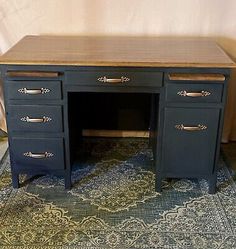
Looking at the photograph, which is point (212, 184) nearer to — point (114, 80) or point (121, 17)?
point (114, 80)

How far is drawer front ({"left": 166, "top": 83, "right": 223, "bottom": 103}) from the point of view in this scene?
6.04ft

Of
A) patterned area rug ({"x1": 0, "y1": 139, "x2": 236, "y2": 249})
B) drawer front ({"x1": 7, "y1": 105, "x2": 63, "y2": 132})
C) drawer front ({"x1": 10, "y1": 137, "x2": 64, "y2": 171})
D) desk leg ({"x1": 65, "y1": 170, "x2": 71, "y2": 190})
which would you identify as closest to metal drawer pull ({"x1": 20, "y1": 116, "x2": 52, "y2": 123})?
drawer front ({"x1": 7, "y1": 105, "x2": 63, "y2": 132})

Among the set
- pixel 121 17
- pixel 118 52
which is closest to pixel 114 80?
pixel 118 52

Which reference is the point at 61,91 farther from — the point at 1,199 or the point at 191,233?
the point at 191,233

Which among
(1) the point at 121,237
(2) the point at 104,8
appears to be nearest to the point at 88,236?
(1) the point at 121,237

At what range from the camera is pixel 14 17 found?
2.46m

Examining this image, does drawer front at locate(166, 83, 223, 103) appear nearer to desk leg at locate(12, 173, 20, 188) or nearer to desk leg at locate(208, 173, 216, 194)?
desk leg at locate(208, 173, 216, 194)

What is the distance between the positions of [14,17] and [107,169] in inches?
46.0

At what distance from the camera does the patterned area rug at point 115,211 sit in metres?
1.77

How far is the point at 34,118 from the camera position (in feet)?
6.36

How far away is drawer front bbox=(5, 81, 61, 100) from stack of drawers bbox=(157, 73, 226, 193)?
559mm

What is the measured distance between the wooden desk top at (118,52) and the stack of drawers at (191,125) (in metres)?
0.10

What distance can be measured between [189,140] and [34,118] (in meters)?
0.82

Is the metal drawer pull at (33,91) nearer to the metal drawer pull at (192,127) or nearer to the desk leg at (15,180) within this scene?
the desk leg at (15,180)
